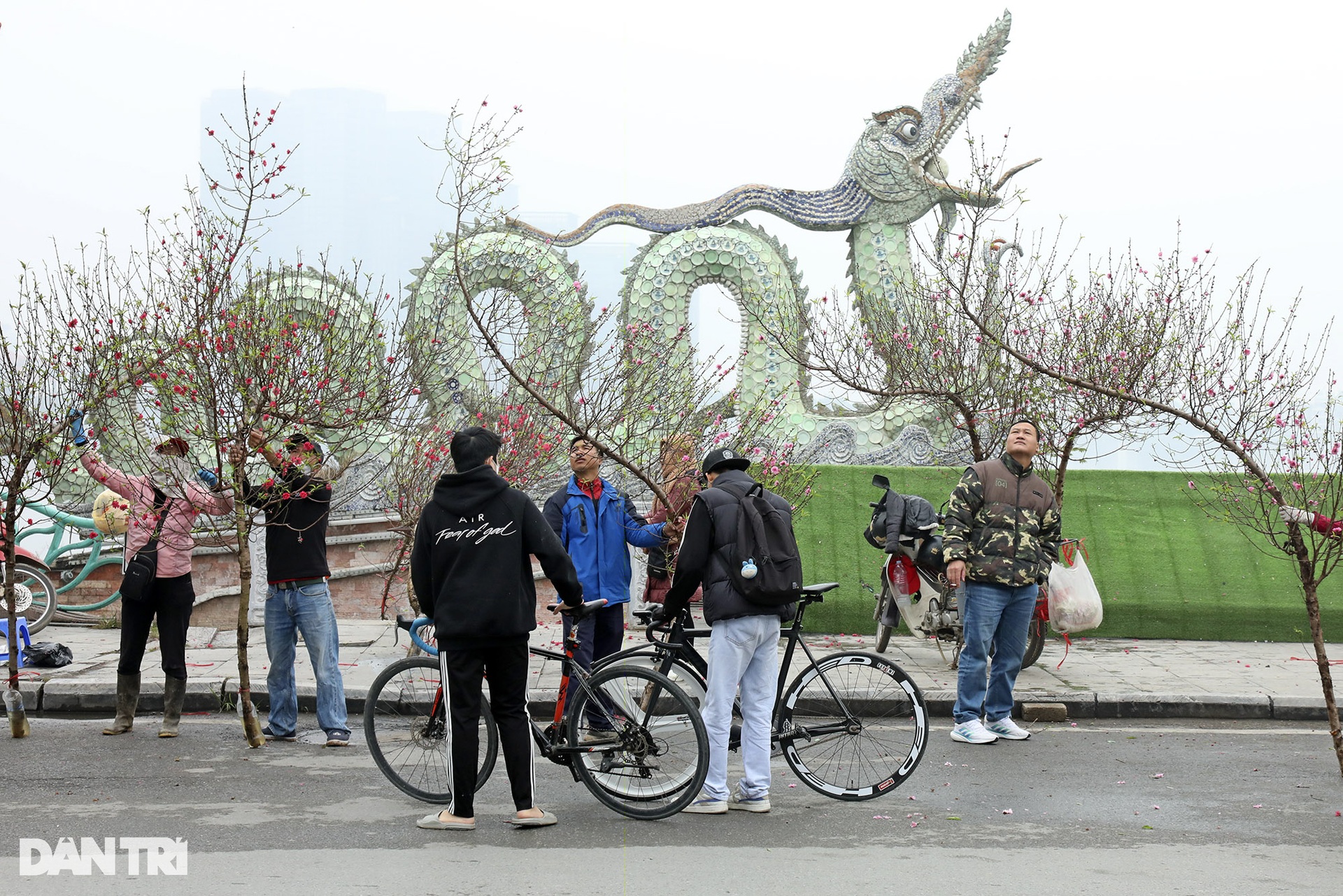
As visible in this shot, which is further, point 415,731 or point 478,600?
point 415,731

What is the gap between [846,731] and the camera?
19.1 ft

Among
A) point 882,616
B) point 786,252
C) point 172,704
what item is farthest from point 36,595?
point 786,252

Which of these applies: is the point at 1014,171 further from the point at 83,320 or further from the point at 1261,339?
the point at 83,320

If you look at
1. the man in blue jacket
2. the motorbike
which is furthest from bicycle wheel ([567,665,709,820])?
the motorbike

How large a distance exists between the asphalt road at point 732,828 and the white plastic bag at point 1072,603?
5.28ft

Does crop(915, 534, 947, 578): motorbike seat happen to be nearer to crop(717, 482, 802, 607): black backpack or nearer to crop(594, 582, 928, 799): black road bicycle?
crop(594, 582, 928, 799): black road bicycle

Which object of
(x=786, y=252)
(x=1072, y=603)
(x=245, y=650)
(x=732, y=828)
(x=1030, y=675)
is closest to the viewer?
(x=732, y=828)

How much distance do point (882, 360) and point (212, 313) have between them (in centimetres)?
683

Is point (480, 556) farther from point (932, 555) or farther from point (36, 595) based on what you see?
point (36, 595)

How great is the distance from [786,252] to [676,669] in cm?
1352

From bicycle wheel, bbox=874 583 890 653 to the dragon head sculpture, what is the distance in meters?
10.2

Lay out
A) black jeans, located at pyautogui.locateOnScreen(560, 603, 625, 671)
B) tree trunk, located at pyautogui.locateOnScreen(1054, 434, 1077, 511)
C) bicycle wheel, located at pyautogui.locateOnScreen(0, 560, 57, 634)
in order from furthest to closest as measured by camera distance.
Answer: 1. bicycle wheel, located at pyautogui.locateOnScreen(0, 560, 57, 634)
2. tree trunk, located at pyautogui.locateOnScreen(1054, 434, 1077, 511)
3. black jeans, located at pyautogui.locateOnScreen(560, 603, 625, 671)

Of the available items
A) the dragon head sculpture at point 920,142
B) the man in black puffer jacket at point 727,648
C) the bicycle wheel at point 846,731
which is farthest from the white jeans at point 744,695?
the dragon head sculpture at point 920,142

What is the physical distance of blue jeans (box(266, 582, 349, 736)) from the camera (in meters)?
7.17
